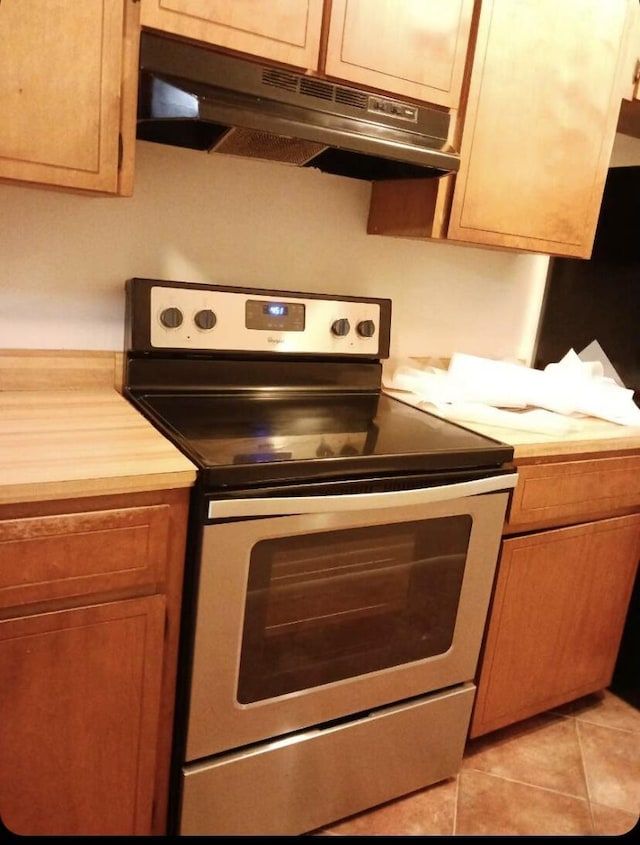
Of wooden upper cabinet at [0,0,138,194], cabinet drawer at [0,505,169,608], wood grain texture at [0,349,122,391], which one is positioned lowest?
cabinet drawer at [0,505,169,608]

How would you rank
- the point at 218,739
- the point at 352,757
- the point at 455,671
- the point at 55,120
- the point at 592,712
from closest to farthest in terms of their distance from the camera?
the point at 55,120 < the point at 218,739 < the point at 352,757 < the point at 455,671 < the point at 592,712

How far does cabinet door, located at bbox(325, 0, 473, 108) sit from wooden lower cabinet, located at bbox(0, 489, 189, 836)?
973 mm

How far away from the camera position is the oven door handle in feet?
3.75

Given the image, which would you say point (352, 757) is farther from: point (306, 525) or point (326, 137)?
point (326, 137)

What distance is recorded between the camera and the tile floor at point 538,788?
155cm

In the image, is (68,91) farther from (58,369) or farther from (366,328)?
(366,328)

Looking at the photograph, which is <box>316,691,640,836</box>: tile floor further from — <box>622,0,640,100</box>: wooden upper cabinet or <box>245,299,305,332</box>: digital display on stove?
<box>622,0,640,100</box>: wooden upper cabinet

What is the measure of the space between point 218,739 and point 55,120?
3.89ft

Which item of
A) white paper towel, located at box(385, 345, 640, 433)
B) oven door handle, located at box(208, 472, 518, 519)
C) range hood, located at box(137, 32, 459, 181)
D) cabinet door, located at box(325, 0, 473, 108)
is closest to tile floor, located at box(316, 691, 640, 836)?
oven door handle, located at box(208, 472, 518, 519)

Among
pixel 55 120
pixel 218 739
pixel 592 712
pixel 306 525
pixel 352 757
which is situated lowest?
pixel 592 712

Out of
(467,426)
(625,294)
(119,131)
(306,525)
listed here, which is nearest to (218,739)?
(306,525)

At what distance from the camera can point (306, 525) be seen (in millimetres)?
1231

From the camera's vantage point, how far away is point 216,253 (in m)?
1.68

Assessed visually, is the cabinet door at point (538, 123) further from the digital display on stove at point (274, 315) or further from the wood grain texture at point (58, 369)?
the wood grain texture at point (58, 369)
